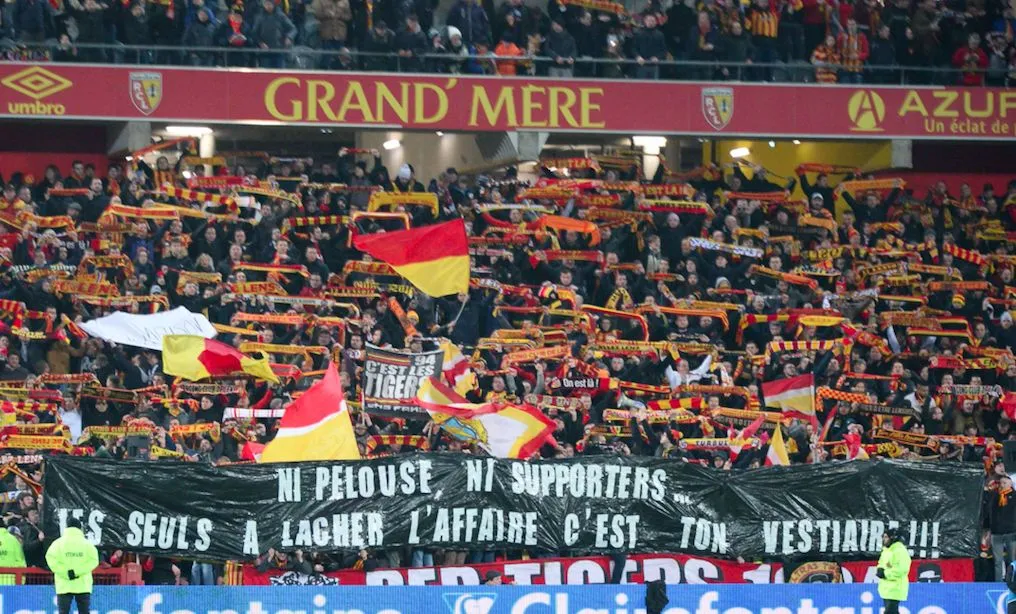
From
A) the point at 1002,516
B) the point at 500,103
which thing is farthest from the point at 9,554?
the point at 500,103

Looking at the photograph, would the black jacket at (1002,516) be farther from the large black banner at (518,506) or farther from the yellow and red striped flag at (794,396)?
the yellow and red striped flag at (794,396)

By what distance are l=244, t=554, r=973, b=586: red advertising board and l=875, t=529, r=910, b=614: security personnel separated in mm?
1574

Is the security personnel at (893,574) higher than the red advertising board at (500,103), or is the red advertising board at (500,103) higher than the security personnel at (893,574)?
the red advertising board at (500,103)

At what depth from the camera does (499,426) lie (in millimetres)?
21969

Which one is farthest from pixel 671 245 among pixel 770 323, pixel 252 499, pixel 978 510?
pixel 252 499

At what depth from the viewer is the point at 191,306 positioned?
25.3m

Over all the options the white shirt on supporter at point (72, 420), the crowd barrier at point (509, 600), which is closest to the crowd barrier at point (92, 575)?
the crowd barrier at point (509, 600)

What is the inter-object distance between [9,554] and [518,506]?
4.93 m

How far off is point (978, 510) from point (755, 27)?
1336 cm

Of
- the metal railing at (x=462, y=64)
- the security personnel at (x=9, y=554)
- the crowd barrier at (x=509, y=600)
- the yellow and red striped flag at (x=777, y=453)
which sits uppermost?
the metal railing at (x=462, y=64)

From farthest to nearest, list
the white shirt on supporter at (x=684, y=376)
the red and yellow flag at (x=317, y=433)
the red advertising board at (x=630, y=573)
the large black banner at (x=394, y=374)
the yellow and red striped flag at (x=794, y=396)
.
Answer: the white shirt on supporter at (x=684, y=376) < the yellow and red striped flag at (x=794, y=396) < the large black banner at (x=394, y=374) < the red and yellow flag at (x=317, y=433) < the red advertising board at (x=630, y=573)

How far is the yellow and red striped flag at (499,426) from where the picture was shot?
859 inches

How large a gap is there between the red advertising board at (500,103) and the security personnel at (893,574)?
45.5 feet

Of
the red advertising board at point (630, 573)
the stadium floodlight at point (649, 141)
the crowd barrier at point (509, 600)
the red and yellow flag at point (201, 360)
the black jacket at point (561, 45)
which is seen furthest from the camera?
the stadium floodlight at point (649, 141)
